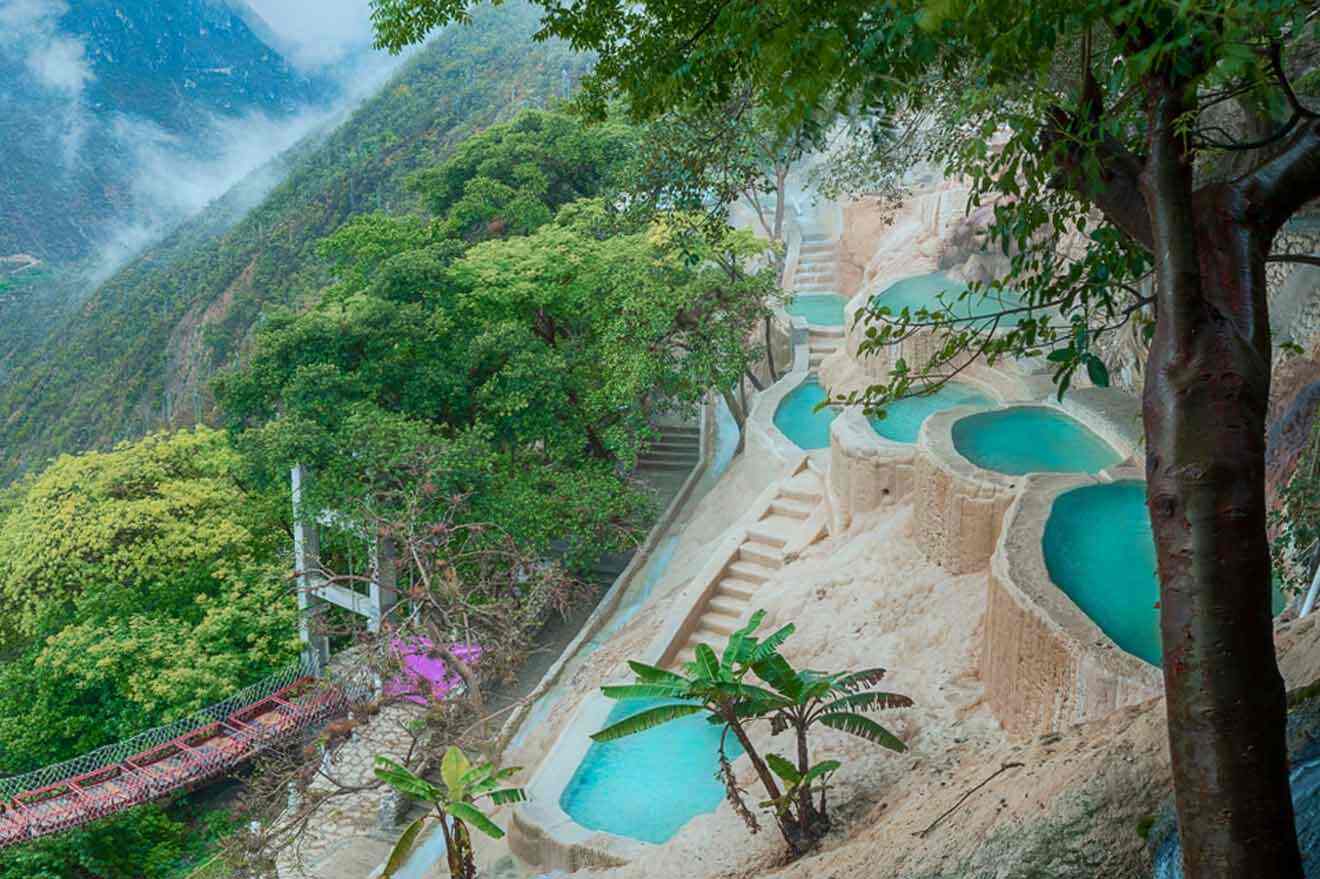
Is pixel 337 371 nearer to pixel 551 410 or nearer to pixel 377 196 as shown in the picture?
pixel 551 410

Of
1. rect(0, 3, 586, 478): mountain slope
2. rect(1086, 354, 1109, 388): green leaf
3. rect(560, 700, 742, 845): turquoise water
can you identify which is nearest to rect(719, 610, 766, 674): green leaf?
Answer: rect(560, 700, 742, 845): turquoise water

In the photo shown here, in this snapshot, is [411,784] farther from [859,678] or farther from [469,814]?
[859,678]

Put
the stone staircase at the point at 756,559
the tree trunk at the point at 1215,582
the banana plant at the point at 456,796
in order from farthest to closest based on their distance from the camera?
the stone staircase at the point at 756,559, the banana plant at the point at 456,796, the tree trunk at the point at 1215,582

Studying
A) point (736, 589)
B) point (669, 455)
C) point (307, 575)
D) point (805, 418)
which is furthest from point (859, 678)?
point (669, 455)

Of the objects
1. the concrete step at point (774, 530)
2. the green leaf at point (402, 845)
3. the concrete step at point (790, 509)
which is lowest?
the green leaf at point (402, 845)

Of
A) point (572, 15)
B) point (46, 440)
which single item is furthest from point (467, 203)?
point (46, 440)

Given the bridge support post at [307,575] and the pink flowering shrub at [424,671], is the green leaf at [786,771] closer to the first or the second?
the pink flowering shrub at [424,671]

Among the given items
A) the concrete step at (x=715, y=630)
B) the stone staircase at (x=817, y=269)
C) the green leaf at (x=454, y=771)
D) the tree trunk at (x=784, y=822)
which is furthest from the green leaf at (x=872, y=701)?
the stone staircase at (x=817, y=269)
